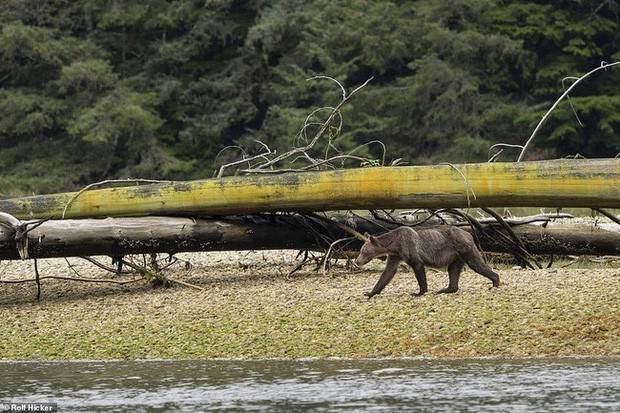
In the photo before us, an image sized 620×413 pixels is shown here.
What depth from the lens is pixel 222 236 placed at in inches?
529

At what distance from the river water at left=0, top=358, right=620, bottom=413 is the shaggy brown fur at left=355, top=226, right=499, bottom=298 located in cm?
186

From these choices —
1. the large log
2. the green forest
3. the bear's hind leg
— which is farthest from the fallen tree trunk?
the green forest

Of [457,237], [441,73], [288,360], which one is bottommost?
[288,360]

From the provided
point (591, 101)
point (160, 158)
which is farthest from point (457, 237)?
point (160, 158)

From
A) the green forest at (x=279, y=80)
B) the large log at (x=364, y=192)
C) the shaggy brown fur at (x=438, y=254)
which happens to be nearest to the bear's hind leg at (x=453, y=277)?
the shaggy brown fur at (x=438, y=254)

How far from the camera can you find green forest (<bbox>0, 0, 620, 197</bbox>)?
109 feet

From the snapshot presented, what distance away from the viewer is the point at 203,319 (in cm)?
1195

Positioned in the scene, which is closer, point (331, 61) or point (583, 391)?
point (583, 391)

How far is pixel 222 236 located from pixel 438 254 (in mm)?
2461

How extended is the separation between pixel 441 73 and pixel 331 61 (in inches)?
115

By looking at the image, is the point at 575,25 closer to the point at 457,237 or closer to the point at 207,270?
the point at 207,270

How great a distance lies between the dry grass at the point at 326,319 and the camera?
10.6 meters

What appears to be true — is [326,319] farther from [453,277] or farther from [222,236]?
[222,236]

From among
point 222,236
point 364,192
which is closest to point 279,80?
point 222,236
